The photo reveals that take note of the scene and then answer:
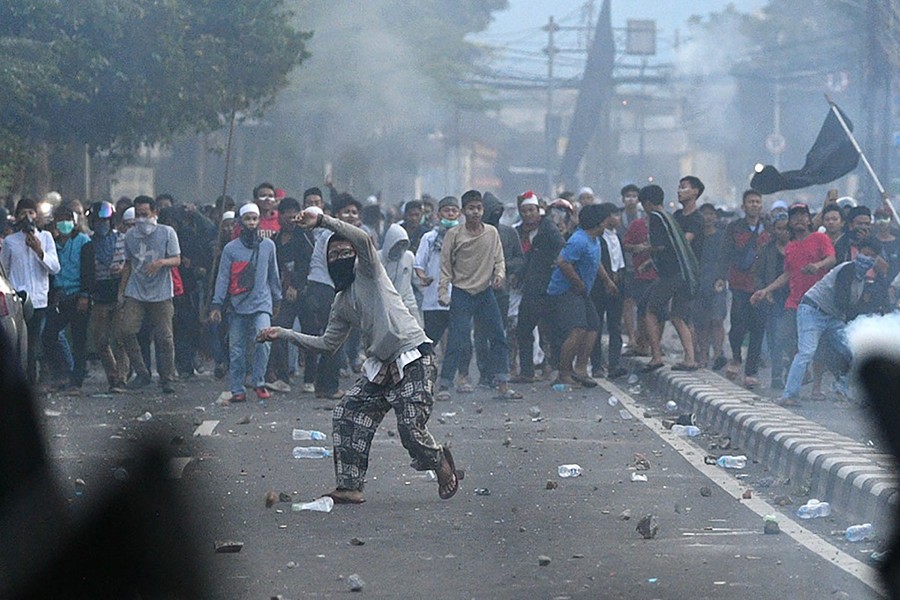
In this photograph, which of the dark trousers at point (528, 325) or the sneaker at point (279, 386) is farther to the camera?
the dark trousers at point (528, 325)

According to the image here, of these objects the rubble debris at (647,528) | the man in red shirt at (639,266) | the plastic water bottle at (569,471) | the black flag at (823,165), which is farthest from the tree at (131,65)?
the rubble debris at (647,528)

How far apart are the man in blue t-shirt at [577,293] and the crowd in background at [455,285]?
19 mm

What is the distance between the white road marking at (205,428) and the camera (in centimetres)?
1257

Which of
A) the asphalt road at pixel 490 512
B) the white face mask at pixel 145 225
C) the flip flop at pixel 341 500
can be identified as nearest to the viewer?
the asphalt road at pixel 490 512

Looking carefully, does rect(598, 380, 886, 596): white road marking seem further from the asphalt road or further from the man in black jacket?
the man in black jacket

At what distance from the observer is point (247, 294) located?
15.1m

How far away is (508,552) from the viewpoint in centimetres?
772

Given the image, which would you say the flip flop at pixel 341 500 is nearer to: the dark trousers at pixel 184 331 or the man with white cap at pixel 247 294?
the man with white cap at pixel 247 294

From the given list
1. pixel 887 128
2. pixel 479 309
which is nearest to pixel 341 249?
pixel 479 309

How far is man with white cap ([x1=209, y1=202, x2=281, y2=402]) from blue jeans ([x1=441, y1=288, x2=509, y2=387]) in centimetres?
161

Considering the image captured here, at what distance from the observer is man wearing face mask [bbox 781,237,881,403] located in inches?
527

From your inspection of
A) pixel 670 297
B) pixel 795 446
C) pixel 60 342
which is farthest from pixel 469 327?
pixel 795 446

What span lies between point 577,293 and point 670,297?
86cm

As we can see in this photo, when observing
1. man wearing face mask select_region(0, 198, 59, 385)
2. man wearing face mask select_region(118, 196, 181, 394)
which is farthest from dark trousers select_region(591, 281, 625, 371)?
man wearing face mask select_region(0, 198, 59, 385)
